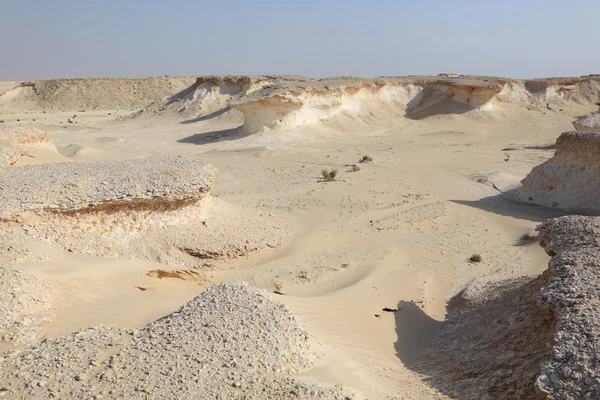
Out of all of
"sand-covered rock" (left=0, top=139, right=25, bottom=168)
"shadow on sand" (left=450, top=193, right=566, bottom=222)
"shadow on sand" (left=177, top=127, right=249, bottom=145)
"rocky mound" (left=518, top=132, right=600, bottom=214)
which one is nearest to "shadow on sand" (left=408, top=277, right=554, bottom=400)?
"shadow on sand" (left=450, top=193, right=566, bottom=222)

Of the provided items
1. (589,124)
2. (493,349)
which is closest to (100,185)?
(493,349)

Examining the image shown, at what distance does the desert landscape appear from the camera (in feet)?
14.8

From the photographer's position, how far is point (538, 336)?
202 inches

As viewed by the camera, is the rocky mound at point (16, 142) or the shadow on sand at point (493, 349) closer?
the shadow on sand at point (493, 349)

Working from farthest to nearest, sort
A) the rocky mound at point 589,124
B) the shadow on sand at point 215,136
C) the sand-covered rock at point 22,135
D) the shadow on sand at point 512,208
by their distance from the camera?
the shadow on sand at point 215,136
the rocky mound at point 589,124
the sand-covered rock at point 22,135
the shadow on sand at point 512,208

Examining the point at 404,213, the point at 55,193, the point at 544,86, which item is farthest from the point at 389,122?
the point at 55,193

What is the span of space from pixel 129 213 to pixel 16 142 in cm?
578

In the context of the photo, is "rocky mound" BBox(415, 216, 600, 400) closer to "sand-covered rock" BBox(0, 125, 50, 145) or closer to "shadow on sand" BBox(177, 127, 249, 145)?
"sand-covered rock" BBox(0, 125, 50, 145)

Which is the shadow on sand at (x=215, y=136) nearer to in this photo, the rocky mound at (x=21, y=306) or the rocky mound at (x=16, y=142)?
the rocky mound at (x=16, y=142)

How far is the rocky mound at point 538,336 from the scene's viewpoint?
4176 millimetres

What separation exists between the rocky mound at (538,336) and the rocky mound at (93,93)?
38.5m

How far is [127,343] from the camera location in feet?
15.9

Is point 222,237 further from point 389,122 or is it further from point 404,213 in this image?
point 389,122

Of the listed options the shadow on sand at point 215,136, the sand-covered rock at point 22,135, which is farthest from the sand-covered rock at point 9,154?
the shadow on sand at point 215,136
